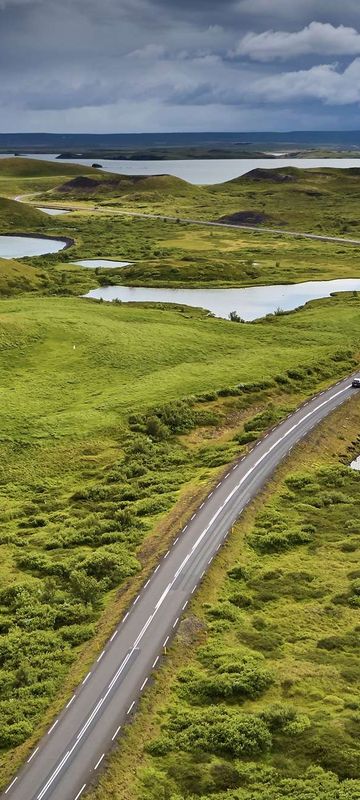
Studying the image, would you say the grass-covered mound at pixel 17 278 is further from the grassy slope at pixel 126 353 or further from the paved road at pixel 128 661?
the paved road at pixel 128 661

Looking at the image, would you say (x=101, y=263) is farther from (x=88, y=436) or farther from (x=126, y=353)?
(x=88, y=436)

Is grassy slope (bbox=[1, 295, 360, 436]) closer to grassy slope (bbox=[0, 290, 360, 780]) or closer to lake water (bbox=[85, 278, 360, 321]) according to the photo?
grassy slope (bbox=[0, 290, 360, 780])

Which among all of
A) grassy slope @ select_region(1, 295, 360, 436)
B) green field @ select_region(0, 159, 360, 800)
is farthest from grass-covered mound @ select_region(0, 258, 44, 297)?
grassy slope @ select_region(1, 295, 360, 436)

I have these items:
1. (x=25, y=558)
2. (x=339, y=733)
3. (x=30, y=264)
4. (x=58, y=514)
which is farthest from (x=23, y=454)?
(x=30, y=264)

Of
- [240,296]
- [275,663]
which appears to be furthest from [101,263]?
[275,663]

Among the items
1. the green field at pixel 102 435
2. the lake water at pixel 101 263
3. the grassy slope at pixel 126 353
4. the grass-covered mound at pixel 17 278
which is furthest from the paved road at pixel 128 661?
the lake water at pixel 101 263

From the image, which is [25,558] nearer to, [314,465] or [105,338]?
[314,465]
